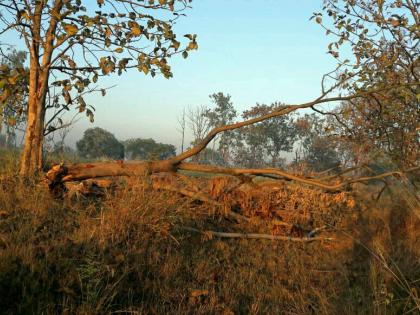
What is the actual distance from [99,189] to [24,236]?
281 centimetres

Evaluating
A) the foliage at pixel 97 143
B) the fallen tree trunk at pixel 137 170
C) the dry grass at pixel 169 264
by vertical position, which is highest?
the foliage at pixel 97 143

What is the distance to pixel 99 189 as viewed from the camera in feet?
24.2

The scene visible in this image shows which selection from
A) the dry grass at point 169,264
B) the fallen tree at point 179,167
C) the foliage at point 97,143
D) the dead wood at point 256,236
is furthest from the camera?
the foliage at point 97,143

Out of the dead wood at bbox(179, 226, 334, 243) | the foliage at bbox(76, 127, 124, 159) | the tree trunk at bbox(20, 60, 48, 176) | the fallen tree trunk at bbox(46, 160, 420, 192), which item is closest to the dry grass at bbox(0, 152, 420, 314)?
the dead wood at bbox(179, 226, 334, 243)

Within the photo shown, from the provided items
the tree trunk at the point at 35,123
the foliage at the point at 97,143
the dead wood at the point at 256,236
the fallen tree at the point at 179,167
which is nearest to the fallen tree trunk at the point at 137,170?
the fallen tree at the point at 179,167

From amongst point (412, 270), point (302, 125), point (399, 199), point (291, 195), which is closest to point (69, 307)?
point (412, 270)

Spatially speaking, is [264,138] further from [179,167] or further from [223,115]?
[179,167]

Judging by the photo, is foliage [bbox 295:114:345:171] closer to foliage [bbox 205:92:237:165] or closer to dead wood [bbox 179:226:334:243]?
foliage [bbox 205:92:237:165]

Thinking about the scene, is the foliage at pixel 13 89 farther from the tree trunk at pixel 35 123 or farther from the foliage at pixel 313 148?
the foliage at pixel 313 148

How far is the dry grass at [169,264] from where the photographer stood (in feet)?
13.0

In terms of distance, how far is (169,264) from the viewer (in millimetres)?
5094

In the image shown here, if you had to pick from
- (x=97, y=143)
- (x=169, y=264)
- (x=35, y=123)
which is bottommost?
(x=169, y=264)

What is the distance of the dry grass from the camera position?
13.0 feet

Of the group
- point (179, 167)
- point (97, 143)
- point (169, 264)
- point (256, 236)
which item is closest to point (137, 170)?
point (179, 167)
